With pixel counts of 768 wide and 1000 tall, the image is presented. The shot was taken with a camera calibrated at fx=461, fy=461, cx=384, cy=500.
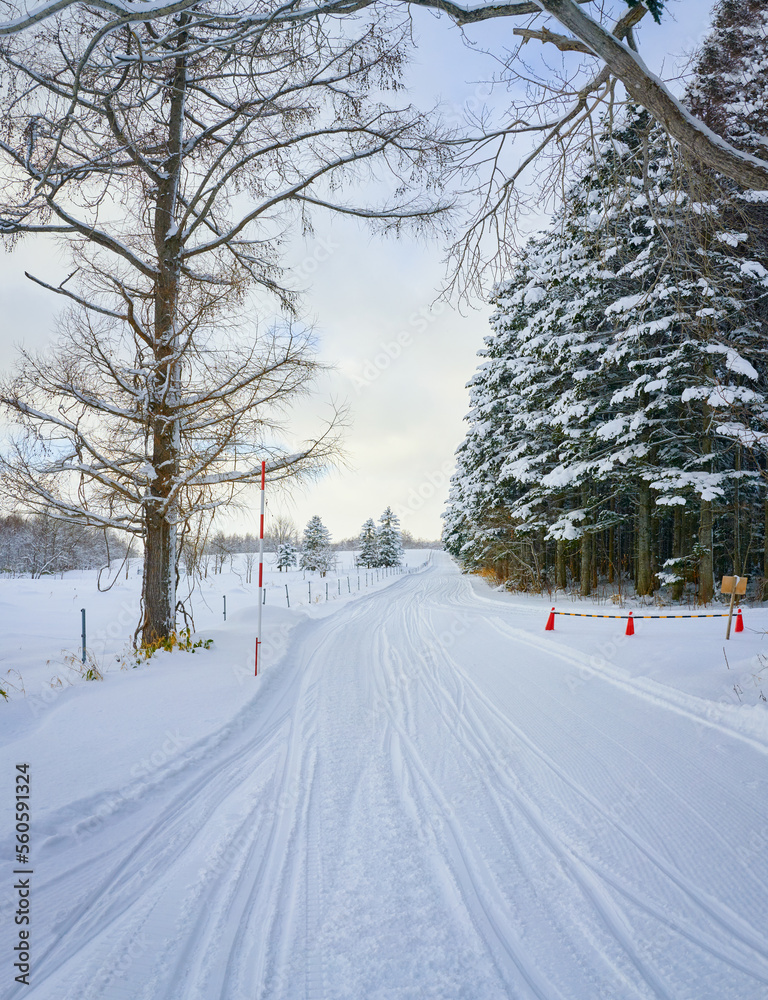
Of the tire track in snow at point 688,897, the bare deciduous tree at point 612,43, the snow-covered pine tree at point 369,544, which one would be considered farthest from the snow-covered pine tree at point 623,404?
the snow-covered pine tree at point 369,544

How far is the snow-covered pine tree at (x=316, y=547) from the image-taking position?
52.5 meters

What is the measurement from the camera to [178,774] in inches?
143

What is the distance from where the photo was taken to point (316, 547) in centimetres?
5412

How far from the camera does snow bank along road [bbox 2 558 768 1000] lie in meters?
1.86

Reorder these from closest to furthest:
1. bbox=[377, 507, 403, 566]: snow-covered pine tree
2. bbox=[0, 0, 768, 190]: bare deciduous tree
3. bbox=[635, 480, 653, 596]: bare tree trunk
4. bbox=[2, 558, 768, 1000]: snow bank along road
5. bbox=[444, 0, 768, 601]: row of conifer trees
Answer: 1. bbox=[2, 558, 768, 1000]: snow bank along road
2. bbox=[0, 0, 768, 190]: bare deciduous tree
3. bbox=[444, 0, 768, 601]: row of conifer trees
4. bbox=[635, 480, 653, 596]: bare tree trunk
5. bbox=[377, 507, 403, 566]: snow-covered pine tree

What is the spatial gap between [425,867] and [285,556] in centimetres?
5937

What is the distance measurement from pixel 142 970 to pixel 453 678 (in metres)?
5.01

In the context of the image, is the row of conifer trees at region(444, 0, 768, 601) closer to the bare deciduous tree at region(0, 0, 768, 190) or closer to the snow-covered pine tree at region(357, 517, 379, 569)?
the bare deciduous tree at region(0, 0, 768, 190)

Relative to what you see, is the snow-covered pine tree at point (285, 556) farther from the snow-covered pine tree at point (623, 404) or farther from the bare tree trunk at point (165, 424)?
the bare tree trunk at point (165, 424)

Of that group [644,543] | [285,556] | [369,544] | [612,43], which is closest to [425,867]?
[612,43]

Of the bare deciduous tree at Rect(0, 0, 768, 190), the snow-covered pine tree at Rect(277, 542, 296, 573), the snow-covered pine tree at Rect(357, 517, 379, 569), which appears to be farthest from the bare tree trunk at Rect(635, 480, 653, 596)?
the snow-covered pine tree at Rect(277, 542, 296, 573)

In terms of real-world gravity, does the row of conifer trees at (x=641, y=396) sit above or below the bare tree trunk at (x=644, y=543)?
above

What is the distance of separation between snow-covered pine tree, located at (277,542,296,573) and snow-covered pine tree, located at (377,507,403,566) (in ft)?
41.5

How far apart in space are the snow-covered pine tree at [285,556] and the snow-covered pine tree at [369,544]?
10.3 metres
